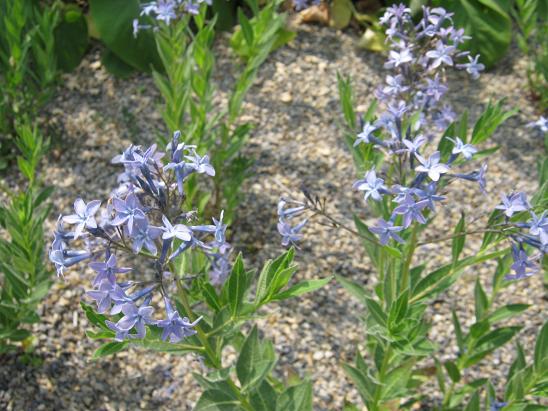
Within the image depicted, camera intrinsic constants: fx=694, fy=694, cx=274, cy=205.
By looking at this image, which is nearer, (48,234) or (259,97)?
(48,234)

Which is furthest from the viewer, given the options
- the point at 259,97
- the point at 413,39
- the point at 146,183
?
the point at 259,97

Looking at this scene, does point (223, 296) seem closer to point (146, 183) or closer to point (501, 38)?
point (146, 183)

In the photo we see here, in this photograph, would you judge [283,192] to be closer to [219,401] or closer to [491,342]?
[491,342]

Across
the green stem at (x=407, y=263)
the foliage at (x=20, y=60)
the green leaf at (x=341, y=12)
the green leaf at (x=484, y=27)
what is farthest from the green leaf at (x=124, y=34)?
the green stem at (x=407, y=263)

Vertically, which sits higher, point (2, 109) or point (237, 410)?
point (2, 109)

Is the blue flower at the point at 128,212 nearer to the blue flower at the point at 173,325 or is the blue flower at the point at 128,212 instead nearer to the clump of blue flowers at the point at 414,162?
the blue flower at the point at 173,325

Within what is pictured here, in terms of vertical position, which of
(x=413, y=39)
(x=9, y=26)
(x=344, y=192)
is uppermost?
(x=413, y=39)

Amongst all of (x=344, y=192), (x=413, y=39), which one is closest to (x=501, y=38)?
(x=344, y=192)
